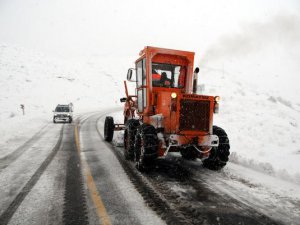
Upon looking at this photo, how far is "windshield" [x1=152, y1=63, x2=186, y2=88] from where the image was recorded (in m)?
8.30

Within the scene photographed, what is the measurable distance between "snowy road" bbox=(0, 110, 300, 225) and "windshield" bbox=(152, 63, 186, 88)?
2322mm

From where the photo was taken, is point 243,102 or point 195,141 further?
point 243,102

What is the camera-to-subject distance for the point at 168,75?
27.7 ft

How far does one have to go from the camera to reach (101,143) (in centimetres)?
1212

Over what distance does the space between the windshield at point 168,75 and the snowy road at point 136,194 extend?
232 centimetres

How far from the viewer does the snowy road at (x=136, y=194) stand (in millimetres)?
4516

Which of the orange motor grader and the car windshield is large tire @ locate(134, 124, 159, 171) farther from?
the car windshield

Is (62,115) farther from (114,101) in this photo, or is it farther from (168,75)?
(114,101)

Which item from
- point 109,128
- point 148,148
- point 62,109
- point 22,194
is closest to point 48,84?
point 62,109

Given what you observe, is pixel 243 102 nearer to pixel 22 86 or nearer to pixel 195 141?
pixel 195 141

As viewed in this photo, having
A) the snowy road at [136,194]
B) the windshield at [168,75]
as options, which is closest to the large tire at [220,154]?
the snowy road at [136,194]

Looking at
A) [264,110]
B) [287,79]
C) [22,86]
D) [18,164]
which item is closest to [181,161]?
[18,164]

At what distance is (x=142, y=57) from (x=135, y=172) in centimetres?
339

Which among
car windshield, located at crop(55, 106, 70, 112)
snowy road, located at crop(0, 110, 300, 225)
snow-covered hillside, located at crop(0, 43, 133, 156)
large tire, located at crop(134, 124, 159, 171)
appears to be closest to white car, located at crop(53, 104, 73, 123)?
car windshield, located at crop(55, 106, 70, 112)
